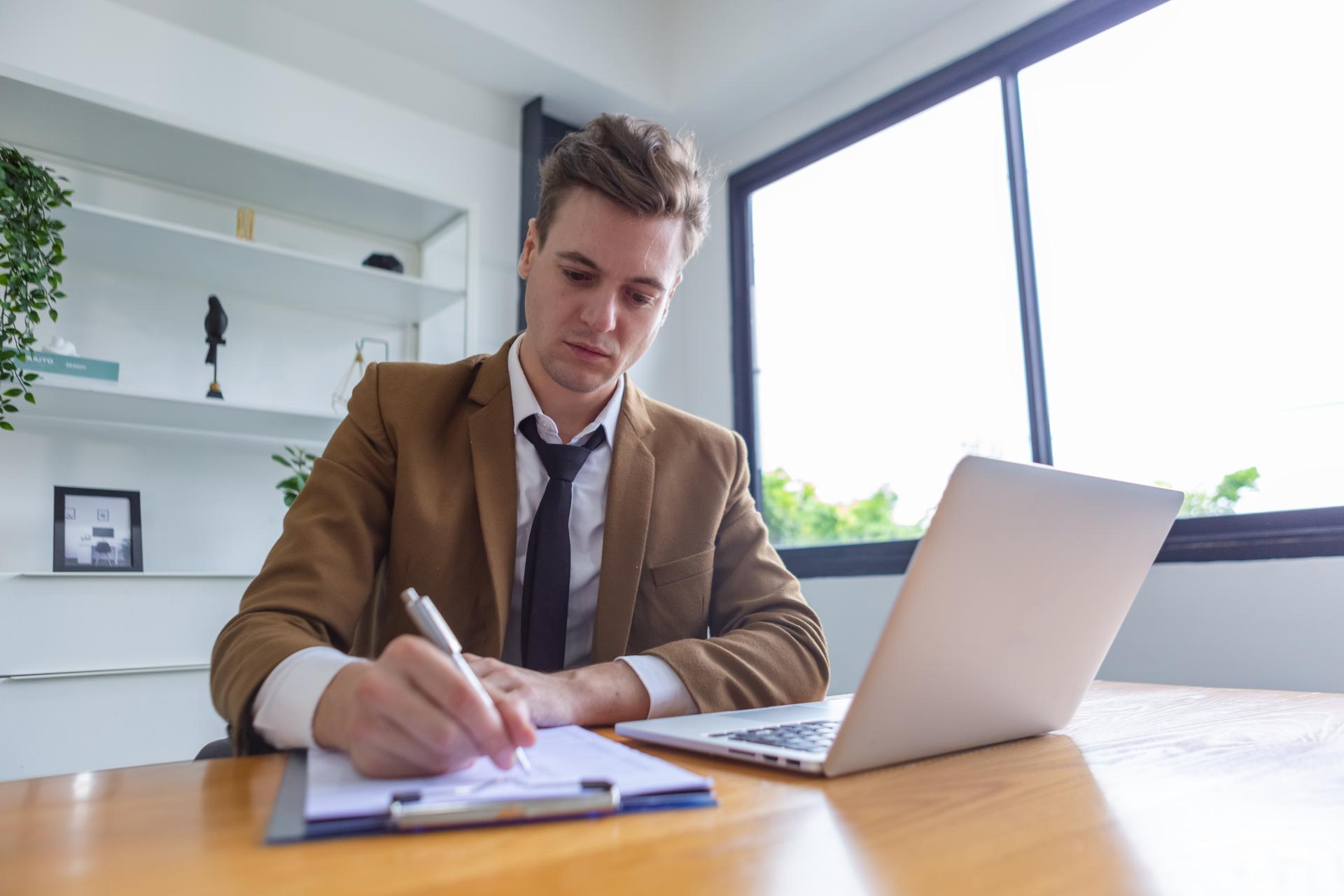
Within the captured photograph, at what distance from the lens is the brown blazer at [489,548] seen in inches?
40.6

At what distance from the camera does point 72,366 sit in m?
2.07

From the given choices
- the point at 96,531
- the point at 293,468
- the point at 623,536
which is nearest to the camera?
the point at 623,536

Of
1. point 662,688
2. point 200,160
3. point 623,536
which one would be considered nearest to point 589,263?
point 623,536

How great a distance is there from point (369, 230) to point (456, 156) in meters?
0.50

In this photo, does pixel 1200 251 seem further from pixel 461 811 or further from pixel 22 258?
pixel 22 258

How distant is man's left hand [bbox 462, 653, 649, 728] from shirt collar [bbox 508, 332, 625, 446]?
0.52 m

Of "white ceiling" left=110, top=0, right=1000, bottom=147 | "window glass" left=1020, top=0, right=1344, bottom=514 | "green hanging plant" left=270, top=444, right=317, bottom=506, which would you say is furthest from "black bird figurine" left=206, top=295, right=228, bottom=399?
"window glass" left=1020, top=0, right=1344, bottom=514

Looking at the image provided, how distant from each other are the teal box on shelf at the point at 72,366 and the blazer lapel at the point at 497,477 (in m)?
1.29

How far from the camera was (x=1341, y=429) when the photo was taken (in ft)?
6.40

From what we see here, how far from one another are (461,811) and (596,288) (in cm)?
98

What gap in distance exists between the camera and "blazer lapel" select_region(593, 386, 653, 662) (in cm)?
125

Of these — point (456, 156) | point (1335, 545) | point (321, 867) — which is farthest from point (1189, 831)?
point (456, 156)

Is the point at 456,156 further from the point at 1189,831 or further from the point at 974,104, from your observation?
the point at 1189,831

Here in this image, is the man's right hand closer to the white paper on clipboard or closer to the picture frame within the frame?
the white paper on clipboard
